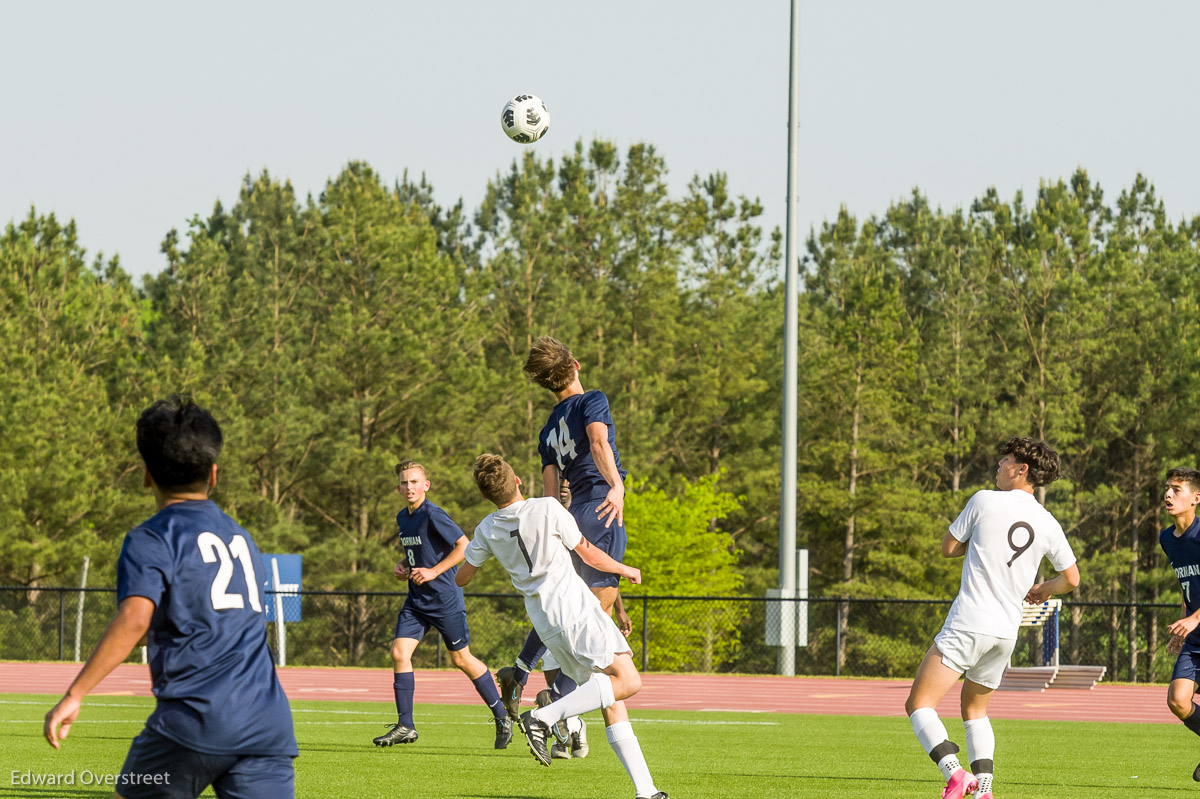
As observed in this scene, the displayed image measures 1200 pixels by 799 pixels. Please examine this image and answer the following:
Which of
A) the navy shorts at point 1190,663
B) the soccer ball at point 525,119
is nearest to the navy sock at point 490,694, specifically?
the navy shorts at point 1190,663

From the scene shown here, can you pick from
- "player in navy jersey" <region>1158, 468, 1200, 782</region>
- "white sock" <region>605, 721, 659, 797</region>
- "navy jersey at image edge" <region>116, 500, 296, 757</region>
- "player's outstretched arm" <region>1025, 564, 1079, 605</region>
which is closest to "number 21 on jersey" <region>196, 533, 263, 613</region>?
"navy jersey at image edge" <region>116, 500, 296, 757</region>

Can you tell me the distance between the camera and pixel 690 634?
1565 inches

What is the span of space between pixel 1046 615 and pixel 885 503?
28.3 meters

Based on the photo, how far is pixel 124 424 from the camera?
1635 inches

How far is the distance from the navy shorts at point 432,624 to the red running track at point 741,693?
605 centimetres

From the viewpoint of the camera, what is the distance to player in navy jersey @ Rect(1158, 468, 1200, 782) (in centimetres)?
901

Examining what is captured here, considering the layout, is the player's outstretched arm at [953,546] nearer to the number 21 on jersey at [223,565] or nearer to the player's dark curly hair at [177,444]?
the number 21 on jersey at [223,565]

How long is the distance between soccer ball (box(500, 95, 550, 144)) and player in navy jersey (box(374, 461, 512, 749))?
6.22 m

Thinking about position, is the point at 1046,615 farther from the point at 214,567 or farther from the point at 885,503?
the point at 885,503

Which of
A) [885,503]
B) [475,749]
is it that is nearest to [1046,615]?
[475,749]

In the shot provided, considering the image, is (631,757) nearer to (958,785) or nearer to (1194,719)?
(958,785)

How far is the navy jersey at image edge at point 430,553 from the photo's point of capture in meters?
10.8

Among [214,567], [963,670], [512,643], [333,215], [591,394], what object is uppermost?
[333,215]

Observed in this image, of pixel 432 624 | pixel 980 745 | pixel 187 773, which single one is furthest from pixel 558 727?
pixel 187 773
